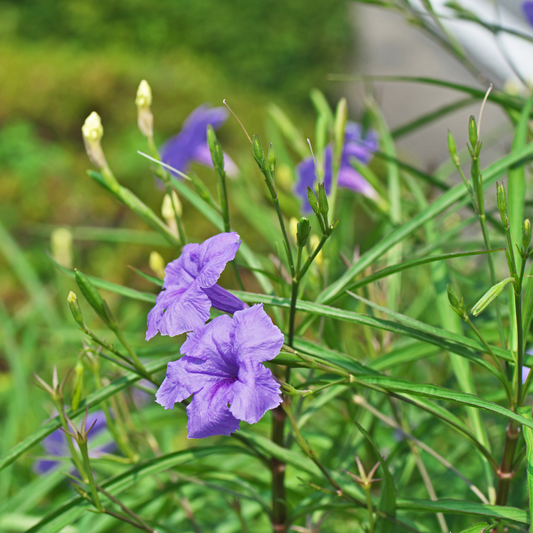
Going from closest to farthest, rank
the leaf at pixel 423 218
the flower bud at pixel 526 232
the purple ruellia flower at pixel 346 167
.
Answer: the flower bud at pixel 526 232, the leaf at pixel 423 218, the purple ruellia flower at pixel 346 167

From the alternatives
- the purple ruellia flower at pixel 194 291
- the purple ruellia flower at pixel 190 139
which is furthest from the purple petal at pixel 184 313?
the purple ruellia flower at pixel 190 139

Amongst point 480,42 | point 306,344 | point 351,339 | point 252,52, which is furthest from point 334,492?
point 252,52

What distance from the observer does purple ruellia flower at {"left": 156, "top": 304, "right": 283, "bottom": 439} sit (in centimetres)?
34

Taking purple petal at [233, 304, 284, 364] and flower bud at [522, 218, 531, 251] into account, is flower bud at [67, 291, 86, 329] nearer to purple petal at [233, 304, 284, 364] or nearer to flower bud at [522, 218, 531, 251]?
purple petal at [233, 304, 284, 364]

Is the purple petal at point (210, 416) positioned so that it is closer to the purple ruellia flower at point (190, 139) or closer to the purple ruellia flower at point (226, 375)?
the purple ruellia flower at point (226, 375)

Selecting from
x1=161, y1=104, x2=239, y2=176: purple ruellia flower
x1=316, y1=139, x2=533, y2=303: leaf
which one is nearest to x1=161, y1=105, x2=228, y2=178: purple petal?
x1=161, y1=104, x2=239, y2=176: purple ruellia flower

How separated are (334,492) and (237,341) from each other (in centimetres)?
17

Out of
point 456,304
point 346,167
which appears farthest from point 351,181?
point 456,304

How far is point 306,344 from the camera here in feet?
1.43

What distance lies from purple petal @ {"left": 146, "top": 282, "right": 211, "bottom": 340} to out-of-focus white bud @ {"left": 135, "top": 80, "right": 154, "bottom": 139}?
0.21 m

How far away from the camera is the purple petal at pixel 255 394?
338 millimetres

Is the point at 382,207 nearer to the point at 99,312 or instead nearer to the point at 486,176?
the point at 486,176

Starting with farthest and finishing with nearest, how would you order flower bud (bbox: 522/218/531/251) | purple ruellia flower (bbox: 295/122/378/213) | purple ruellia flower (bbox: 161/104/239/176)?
purple ruellia flower (bbox: 161/104/239/176) < purple ruellia flower (bbox: 295/122/378/213) < flower bud (bbox: 522/218/531/251)

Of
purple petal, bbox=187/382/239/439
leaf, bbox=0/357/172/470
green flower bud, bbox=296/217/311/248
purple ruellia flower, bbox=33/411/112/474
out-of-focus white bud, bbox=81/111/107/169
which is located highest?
out-of-focus white bud, bbox=81/111/107/169
